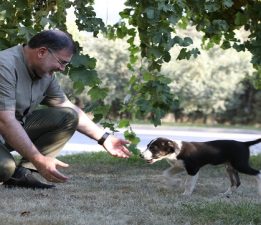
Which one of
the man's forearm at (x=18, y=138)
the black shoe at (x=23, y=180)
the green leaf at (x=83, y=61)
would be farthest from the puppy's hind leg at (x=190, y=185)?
the man's forearm at (x=18, y=138)

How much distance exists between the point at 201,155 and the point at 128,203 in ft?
6.16

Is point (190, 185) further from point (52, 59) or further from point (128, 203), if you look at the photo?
point (52, 59)

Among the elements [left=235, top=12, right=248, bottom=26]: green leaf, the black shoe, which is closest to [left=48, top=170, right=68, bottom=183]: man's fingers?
the black shoe

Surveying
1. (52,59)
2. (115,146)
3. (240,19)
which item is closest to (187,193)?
(115,146)

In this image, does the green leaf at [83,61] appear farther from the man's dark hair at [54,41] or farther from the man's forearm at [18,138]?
the man's forearm at [18,138]

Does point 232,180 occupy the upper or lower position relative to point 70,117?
lower

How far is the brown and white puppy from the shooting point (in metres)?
6.34

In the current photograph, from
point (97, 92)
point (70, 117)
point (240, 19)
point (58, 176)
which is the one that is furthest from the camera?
point (240, 19)

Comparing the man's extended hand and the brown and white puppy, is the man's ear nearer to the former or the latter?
the man's extended hand

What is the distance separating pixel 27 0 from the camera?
6363 millimetres

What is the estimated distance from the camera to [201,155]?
21.0ft

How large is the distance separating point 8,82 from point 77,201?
4.62 ft

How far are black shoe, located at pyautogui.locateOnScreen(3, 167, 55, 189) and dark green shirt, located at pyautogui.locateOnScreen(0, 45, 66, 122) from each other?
0.77 meters

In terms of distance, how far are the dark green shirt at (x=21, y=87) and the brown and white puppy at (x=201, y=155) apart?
1.81m
